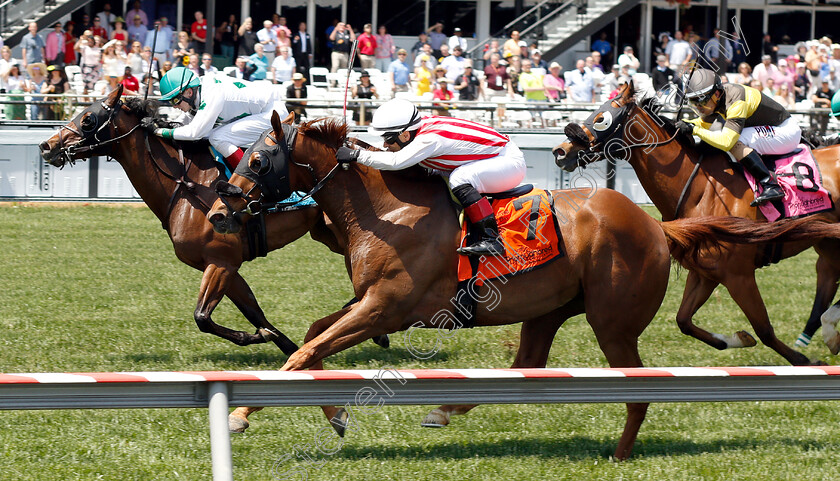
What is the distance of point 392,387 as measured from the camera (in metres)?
3.93

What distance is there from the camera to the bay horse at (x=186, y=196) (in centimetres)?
723

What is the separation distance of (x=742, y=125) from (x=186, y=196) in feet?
12.7

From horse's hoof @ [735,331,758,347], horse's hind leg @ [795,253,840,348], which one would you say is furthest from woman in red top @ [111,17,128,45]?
horse's hoof @ [735,331,758,347]

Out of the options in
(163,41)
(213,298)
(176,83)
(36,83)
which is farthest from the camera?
(163,41)

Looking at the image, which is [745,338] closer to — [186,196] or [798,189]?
[798,189]

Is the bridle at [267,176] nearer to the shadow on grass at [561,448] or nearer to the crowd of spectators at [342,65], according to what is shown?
the shadow on grass at [561,448]

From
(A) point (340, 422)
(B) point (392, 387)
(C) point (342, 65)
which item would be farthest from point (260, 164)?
(C) point (342, 65)

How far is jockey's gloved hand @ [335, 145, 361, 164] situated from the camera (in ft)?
17.4

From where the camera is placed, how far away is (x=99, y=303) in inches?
372

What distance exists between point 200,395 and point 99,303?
5.97m

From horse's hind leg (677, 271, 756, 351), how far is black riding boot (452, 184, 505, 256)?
93.9 inches

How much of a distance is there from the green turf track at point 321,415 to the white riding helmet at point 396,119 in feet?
5.42

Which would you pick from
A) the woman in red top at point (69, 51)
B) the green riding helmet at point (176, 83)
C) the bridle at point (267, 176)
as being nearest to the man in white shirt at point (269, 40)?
the woman in red top at point (69, 51)

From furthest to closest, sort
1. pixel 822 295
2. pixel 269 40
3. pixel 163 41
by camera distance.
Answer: pixel 163 41 → pixel 269 40 → pixel 822 295
